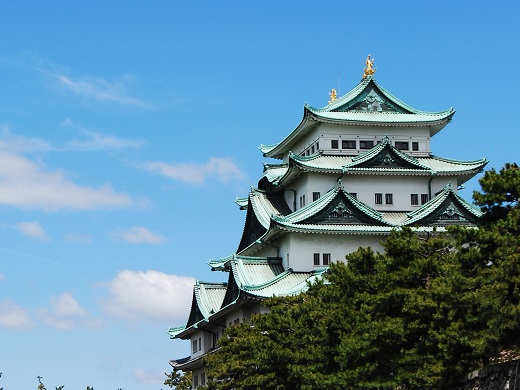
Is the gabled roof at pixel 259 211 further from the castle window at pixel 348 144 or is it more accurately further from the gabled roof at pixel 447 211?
the gabled roof at pixel 447 211

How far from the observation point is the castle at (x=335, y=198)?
62.1 m

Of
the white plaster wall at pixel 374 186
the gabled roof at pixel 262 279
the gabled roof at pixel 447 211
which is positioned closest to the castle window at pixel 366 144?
the white plaster wall at pixel 374 186

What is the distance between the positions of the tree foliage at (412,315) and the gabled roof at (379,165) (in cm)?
2135

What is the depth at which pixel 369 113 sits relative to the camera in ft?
227

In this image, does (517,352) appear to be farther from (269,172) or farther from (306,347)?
(269,172)

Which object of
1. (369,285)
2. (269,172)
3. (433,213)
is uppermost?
(269,172)

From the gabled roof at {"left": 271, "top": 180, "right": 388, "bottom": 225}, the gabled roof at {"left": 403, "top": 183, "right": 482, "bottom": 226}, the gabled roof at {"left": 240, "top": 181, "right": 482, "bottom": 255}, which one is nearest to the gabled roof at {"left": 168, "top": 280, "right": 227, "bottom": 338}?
the gabled roof at {"left": 240, "top": 181, "right": 482, "bottom": 255}

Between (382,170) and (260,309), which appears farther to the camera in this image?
(382,170)

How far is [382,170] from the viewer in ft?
214

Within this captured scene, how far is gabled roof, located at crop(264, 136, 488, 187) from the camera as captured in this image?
6488 centimetres

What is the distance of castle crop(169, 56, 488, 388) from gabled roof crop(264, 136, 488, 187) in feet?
0.22

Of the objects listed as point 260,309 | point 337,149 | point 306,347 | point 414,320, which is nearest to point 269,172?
point 337,149

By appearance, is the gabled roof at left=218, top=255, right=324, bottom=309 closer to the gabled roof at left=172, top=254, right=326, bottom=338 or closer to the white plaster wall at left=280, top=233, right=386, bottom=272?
the gabled roof at left=172, top=254, right=326, bottom=338

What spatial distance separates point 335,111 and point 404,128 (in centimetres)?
493
